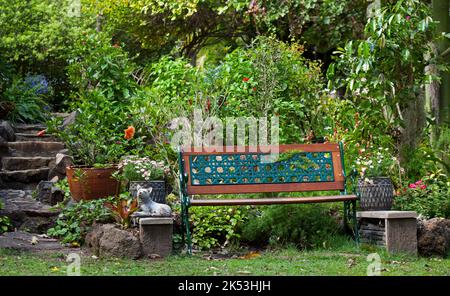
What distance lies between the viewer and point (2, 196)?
27.9 feet

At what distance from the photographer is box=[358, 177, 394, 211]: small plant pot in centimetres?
698

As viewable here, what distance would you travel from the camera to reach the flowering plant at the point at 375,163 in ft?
23.5

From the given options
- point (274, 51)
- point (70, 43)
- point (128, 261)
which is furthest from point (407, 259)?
point (70, 43)

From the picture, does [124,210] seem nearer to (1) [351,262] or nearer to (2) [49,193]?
(1) [351,262]

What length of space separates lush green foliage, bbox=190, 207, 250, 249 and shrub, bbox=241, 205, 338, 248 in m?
0.11

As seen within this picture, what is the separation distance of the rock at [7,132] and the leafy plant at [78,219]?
135 inches

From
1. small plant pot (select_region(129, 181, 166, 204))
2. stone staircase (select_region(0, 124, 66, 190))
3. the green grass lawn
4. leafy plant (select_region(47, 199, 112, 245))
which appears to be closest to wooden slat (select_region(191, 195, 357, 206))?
the green grass lawn

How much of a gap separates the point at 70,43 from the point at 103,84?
4605 mm

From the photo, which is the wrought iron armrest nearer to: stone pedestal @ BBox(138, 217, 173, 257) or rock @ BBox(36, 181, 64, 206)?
stone pedestal @ BBox(138, 217, 173, 257)

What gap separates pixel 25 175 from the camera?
30.9ft

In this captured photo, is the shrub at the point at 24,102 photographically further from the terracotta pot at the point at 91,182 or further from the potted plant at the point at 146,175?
the potted plant at the point at 146,175

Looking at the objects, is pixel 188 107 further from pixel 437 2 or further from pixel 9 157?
pixel 437 2

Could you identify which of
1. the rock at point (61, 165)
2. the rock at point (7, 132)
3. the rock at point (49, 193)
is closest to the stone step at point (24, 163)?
the rock at point (61, 165)
